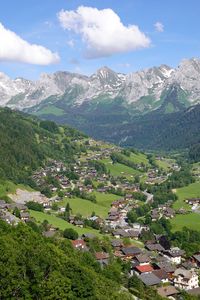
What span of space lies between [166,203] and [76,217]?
45499mm

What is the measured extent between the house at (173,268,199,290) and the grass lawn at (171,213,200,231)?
40509 millimetres

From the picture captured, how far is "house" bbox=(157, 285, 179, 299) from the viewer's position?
248 ft

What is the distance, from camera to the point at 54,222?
11469cm

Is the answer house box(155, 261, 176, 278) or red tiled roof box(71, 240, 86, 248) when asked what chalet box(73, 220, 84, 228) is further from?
house box(155, 261, 176, 278)

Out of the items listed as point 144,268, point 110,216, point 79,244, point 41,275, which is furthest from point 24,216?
point 41,275

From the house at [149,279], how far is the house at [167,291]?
1777 millimetres

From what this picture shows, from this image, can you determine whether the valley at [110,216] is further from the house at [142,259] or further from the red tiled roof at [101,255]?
the house at [142,259]

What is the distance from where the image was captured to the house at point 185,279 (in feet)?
268

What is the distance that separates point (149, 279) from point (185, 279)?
7217 millimetres

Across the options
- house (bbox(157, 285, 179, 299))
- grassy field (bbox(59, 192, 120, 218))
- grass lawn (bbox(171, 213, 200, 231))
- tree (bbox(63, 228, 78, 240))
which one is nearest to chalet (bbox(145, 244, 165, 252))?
tree (bbox(63, 228, 78, 240))

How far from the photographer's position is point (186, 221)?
134 m

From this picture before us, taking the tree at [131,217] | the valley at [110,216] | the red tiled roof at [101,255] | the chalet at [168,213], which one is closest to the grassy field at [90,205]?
the valley at [110,216]

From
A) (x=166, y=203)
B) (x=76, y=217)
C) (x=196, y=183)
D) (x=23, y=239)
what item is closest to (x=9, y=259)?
(x=23, y=239)

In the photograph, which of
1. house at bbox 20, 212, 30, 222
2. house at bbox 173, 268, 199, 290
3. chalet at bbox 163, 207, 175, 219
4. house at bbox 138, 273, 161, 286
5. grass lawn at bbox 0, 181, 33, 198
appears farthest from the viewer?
grass lawn at bbox 0, 181, 33, 198
